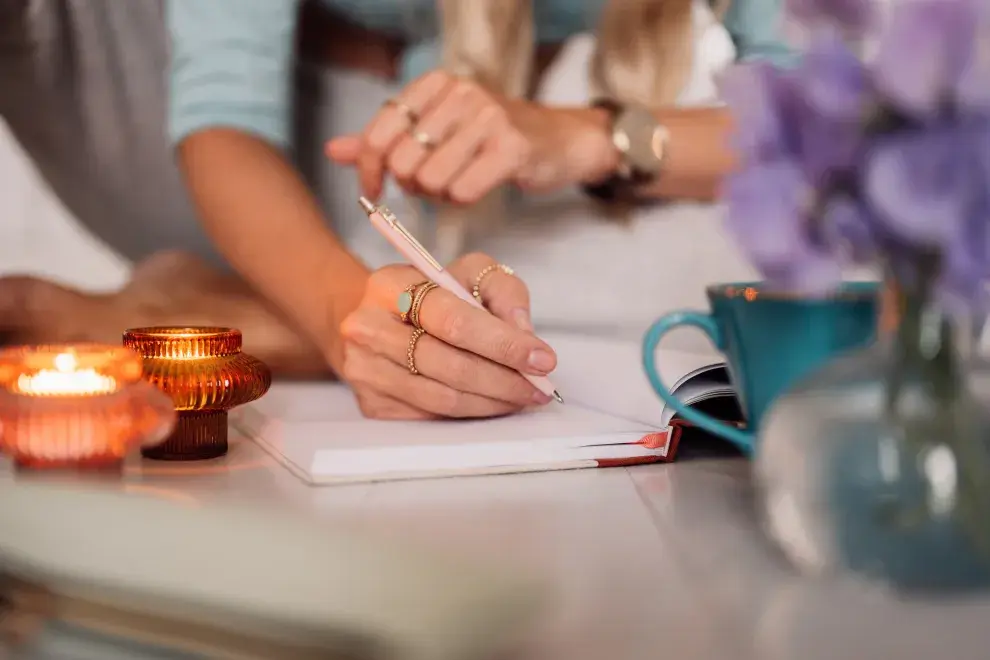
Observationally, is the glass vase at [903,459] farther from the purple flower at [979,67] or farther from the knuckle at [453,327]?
the knuckle at [453,327]

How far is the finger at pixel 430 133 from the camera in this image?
76 centimetres

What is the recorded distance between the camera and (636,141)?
0.97 metres

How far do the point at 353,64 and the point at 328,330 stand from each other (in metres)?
0.74

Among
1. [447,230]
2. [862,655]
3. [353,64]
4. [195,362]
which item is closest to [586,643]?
[862,655]

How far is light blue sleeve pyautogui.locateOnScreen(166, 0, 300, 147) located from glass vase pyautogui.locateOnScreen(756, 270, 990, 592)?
0.89 m

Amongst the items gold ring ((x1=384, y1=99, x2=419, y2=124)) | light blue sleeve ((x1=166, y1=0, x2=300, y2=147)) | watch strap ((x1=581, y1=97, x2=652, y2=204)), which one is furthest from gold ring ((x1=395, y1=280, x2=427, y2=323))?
light blue sleeve ((x1=166, y1=0, x2=300, y2=147))

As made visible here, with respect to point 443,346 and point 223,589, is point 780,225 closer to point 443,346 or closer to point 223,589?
point 223,589

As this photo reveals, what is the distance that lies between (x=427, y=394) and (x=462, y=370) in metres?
0.03

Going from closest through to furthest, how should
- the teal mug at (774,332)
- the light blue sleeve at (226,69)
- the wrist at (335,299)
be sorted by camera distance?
A: the teal mug at (774,332)
the wrist at (335,299)
the light blue sleeve at (226,69)

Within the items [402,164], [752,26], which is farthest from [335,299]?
[752,26]

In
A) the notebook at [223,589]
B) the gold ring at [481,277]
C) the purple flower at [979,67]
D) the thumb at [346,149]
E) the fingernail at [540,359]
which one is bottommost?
the notebook at [223,589]

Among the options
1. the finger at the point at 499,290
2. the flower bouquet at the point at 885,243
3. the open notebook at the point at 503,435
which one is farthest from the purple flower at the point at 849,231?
the finger at the point at 499,290

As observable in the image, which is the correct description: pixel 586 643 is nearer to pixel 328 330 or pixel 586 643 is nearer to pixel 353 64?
pixel 328 330

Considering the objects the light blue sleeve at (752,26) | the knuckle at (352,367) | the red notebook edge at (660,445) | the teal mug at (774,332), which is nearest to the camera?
the teal mug at (774,332)
